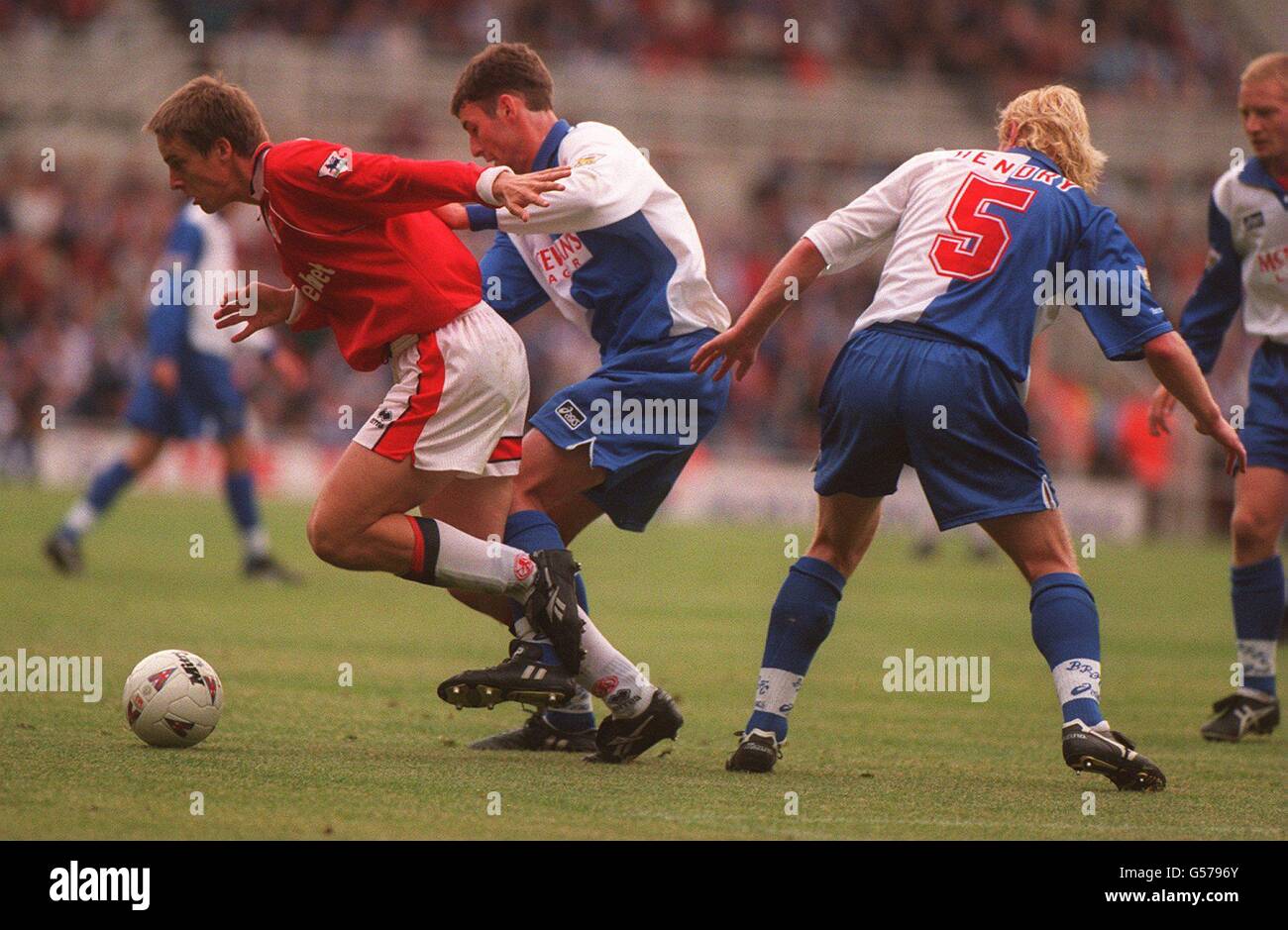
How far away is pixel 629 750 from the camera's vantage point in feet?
18.7

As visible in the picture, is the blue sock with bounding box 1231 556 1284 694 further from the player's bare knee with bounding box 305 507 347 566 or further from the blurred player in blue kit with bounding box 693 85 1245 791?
the player's bare knee with bounding box 305 507 347 566

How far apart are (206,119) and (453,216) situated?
2.79 feet

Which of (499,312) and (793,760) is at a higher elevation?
(499,312)

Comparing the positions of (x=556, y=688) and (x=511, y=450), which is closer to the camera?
(x=556, y=688)

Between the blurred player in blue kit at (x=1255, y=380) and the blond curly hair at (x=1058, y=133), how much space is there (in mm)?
1563

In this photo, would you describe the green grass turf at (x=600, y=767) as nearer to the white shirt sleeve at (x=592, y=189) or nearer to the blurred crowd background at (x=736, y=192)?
the white shirt sleeve at (x=592, y=189)

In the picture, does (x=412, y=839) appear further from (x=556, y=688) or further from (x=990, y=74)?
(x=990, y=74)

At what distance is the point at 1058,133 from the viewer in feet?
18.1

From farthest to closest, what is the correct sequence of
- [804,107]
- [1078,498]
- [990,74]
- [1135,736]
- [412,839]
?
[990,74] → [804,107] → [1078,498] → [1135,736] → [412,839]

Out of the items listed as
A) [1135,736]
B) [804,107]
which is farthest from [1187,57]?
[1135,736]

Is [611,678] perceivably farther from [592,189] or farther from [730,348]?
[592,189]

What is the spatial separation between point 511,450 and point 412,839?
182 cm

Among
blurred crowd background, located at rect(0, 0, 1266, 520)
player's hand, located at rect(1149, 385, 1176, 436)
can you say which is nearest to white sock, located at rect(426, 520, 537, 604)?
player's hand, located at rect(1149, 385, 1176, 436)

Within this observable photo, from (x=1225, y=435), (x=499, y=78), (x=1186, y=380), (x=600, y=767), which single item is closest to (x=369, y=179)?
(x=499, y=78)
